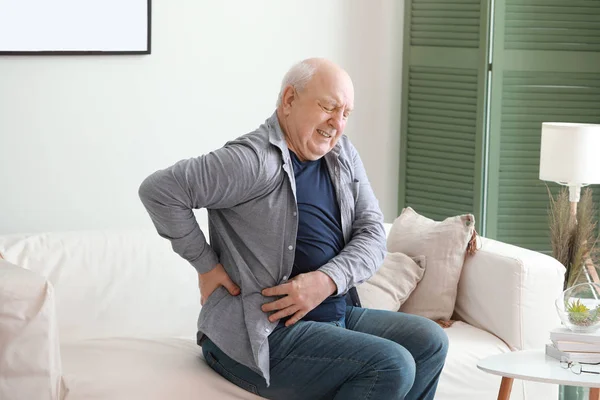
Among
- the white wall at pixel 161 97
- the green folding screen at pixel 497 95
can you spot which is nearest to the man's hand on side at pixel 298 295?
the white wall at pixel 161 97

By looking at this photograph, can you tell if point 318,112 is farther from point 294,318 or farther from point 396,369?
point 396,369

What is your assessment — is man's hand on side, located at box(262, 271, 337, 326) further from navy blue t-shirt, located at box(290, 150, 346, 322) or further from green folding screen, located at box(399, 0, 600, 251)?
green folding screen, located at box(399, 0, 600, 251)

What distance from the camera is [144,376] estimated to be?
243 cm

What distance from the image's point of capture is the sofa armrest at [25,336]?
7.22ft

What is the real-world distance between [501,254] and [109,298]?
118 centimetres

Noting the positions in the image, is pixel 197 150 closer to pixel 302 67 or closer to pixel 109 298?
pixel 109 298

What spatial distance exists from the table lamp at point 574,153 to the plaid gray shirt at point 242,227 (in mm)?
1041

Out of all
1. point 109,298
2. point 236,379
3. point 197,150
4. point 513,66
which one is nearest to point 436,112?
point 513,66

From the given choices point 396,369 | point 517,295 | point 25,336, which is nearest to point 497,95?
point 517,295

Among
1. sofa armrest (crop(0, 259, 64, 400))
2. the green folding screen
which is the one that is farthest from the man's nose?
the green folding screen

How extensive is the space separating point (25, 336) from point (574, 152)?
1.84 meters

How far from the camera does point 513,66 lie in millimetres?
3797

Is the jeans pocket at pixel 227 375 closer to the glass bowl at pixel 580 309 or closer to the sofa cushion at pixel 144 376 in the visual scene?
the sofa cushion at pixel 144 376

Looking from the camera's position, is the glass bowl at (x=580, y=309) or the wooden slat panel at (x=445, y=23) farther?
the wooden slat panel at (x=445, y=23)
